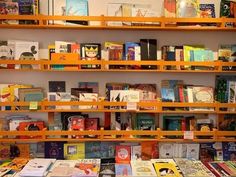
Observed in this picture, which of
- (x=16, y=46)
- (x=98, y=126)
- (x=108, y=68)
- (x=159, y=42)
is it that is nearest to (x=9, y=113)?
(x=16, y=46)

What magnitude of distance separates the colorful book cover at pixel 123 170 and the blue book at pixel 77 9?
1259mm

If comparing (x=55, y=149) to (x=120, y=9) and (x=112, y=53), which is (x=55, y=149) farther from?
(x=120, y=9)

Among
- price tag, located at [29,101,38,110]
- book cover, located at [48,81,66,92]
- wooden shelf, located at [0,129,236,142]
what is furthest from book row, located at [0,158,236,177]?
book cover, located at [48,81,66,92]

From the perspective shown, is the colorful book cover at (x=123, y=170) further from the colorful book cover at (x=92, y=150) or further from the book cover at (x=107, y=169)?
the colorful book cover at (x=92, y=150)

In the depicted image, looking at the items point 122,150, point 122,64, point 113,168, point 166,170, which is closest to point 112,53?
point 122,64

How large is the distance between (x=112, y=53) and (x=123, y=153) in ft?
2.96

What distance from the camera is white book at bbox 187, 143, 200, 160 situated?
2.67 m

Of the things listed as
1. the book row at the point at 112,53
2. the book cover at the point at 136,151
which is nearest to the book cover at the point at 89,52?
the book row at the point at 112,53

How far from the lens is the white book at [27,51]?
2.51 meters

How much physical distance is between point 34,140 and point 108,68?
0.90 metres

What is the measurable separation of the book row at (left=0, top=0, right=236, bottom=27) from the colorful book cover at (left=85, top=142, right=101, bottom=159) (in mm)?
1075

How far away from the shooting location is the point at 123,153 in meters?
2.63

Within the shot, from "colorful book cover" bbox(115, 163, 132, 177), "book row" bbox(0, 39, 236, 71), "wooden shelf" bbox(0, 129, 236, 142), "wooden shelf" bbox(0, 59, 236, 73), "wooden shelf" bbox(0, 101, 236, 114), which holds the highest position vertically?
"book row" bbox(0, 39, 236, 71)

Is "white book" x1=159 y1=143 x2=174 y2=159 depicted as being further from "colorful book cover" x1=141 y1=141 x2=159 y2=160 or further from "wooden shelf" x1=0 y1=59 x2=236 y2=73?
"wooden shelf" x1=0 y1=59 x2=236 y2=73
